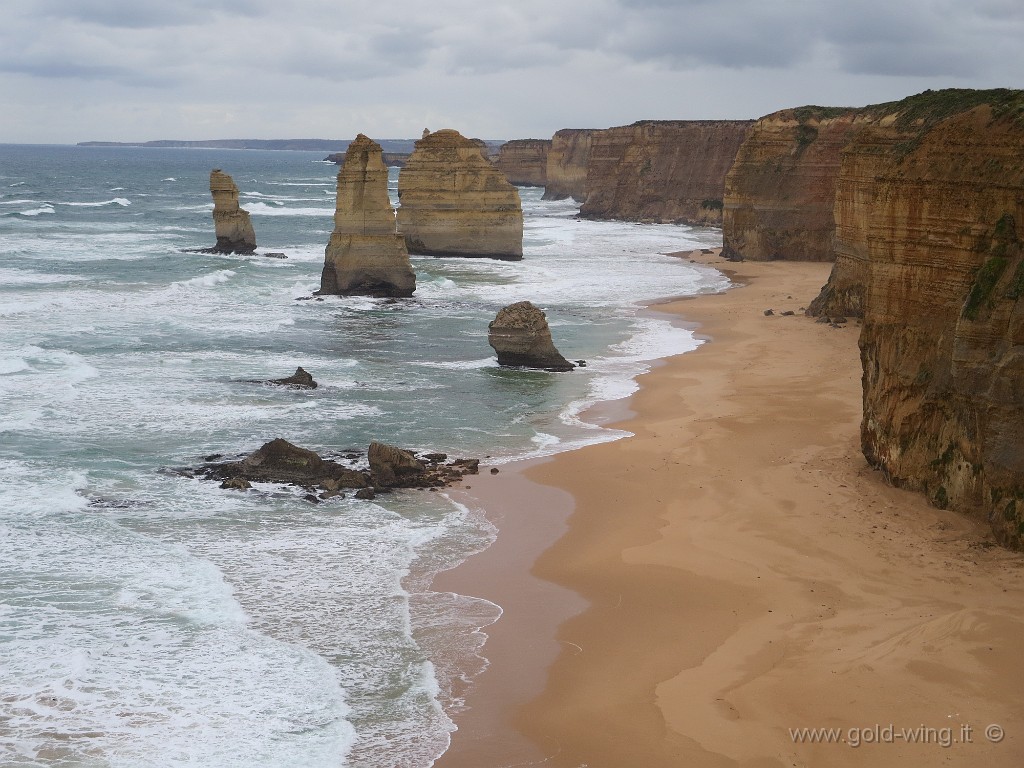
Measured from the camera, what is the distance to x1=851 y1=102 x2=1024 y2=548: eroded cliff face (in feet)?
45.4

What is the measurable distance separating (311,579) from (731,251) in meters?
44.1

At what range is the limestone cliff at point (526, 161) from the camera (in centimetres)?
13988

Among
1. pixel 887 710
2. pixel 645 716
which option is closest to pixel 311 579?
pixel 645 716

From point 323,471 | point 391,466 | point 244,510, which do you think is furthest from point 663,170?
point 244,510

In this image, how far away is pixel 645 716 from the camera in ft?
35.0

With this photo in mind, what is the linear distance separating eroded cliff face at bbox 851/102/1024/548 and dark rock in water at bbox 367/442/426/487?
7.18 m

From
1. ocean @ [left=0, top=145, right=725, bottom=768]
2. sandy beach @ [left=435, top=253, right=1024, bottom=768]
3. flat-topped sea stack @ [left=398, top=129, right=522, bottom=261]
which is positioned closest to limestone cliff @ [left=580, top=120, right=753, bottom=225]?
flat-topped sea stack @ [left=398, top=129, right=522, bottom=261]

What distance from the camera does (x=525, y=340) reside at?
27844mm

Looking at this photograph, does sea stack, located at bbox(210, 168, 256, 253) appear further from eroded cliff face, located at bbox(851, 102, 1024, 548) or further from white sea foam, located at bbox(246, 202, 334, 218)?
eroded cliff face, located at bbox(851, 102, 1024, 548)

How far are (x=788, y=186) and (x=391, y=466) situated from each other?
37155mm
